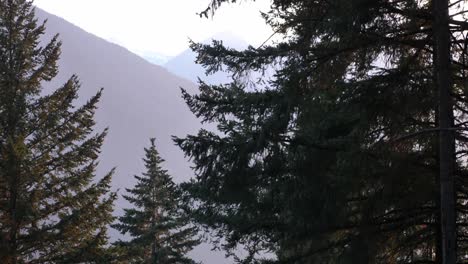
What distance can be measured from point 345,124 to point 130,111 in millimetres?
174181

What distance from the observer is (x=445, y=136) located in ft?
17.4

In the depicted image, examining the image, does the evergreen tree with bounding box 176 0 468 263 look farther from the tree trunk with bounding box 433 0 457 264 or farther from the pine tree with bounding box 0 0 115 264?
the pine tree with bounding box 0 0 115 264

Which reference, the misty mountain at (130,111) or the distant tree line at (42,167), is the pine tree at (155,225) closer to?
the distant tree line at (42,167)

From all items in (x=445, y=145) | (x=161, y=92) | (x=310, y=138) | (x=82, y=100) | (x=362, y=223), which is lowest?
(x=362, y=223)

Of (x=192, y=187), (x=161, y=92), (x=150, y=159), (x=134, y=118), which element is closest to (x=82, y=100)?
(x=134, y=118)

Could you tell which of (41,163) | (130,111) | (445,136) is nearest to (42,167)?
(41,163)

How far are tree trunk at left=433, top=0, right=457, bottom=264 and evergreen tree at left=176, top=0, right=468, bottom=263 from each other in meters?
0.01

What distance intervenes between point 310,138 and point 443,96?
5.69 ft

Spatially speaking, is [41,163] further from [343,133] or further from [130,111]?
[130,111]

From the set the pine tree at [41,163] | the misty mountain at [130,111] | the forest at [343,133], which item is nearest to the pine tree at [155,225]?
the pine tree at [41,163]

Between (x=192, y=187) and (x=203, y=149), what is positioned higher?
(x=192, y=187)

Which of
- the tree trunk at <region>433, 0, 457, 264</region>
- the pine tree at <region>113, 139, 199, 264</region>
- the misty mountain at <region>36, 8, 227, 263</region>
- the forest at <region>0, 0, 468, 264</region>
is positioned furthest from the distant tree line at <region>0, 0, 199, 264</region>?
the misty mountain at <region>36, 8, 227, 263</region>

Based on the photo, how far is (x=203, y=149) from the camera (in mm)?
6000

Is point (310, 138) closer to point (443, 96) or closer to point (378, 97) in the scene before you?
point (378, 97)
